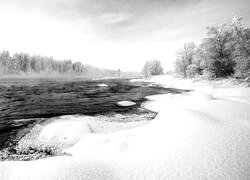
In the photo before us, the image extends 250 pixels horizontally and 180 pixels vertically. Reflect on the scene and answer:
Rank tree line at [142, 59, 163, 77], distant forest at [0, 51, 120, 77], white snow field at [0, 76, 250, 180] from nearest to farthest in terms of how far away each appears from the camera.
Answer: white snow field at [0, 76, 250, 180] → tree line at [142, 59, 163, 77] → distant forest at [0, 51, 120, 77]

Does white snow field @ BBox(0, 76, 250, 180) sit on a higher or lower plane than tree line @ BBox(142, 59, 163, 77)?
lower

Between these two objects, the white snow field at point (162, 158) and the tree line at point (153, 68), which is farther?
the tree line at point (153, 68)

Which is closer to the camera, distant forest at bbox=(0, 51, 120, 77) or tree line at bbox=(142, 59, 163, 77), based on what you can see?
tree line at bbox=(142, 59, 163, 77)

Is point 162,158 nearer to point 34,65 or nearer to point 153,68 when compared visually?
→ point 153,68

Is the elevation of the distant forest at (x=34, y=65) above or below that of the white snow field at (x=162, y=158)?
above

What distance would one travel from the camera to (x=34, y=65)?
100875 millimetres

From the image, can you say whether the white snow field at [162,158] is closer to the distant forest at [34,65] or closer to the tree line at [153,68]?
the tree line at [153,68]

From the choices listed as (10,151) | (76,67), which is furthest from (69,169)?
(76,67)

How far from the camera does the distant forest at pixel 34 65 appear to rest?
84650mm

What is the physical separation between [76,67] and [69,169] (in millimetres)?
141155

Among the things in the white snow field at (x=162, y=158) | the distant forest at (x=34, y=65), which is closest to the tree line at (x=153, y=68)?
the white snow field at (x=162, y=158)

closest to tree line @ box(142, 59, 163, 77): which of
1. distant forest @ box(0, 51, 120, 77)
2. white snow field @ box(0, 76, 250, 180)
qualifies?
white snow field @ box(0, 76, 250, 180)

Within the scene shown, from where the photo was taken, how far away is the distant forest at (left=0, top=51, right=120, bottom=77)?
8465 cm

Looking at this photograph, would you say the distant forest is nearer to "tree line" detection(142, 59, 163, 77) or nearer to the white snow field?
"tree line" detection(142, 59, 163, 77)
